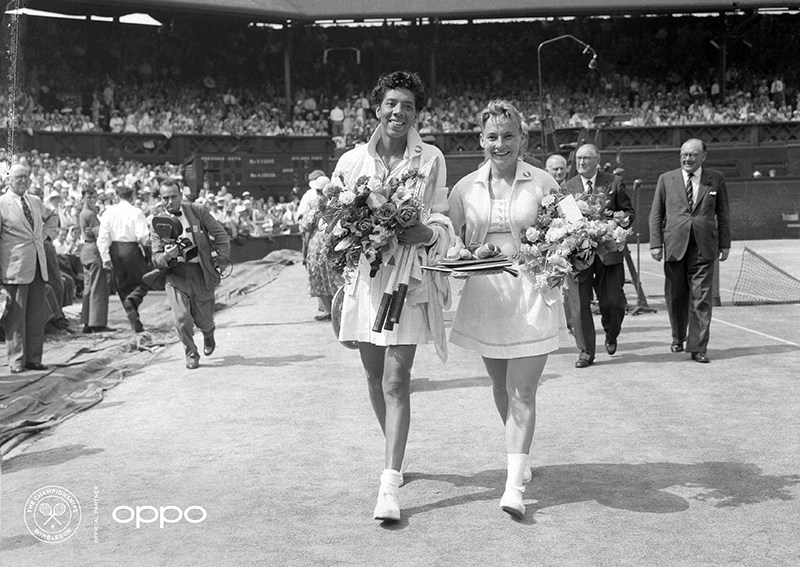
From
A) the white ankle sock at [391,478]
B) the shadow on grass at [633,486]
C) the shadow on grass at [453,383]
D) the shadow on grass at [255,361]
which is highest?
the white ankle sock at [391,478]

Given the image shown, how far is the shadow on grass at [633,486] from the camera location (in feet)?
16.1

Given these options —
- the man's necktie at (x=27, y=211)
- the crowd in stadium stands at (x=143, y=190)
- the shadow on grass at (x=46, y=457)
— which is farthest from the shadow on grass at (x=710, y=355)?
the crowd in stadium stands at (x=143, y=190)

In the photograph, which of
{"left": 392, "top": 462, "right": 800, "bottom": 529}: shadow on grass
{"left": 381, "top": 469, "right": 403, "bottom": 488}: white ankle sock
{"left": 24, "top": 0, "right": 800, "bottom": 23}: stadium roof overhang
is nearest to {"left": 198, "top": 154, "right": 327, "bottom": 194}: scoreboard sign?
{"left": 24, "top": 0, "right": 800, "bottom": 23}: stadium roof overhang

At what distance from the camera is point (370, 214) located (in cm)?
484

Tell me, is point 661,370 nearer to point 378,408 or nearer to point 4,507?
point 378,408

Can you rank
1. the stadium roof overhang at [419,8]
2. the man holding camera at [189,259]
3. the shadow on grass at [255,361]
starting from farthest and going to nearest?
the stadium roof overhang at [419,8] < the shadow on grass at [255,361] < the man holding camera at [189,259]

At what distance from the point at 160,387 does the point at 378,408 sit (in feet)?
12.3

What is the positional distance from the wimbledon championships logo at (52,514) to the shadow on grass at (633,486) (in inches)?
53.6

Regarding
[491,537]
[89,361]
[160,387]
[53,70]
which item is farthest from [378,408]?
[53,70]

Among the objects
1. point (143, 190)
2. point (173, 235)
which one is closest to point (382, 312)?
point (173, 235)

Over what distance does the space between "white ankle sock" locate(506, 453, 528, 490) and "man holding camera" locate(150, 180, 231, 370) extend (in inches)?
204

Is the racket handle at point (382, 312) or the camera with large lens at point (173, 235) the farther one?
the camera with large lens at point (173, 235)

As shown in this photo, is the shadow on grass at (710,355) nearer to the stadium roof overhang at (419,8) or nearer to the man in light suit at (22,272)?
the man in light suit at (22,272)

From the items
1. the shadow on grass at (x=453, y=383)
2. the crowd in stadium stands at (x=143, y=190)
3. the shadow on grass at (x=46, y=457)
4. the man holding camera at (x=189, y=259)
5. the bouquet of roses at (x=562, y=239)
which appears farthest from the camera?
the crowd in stadium stands at (x=143, y=190)
